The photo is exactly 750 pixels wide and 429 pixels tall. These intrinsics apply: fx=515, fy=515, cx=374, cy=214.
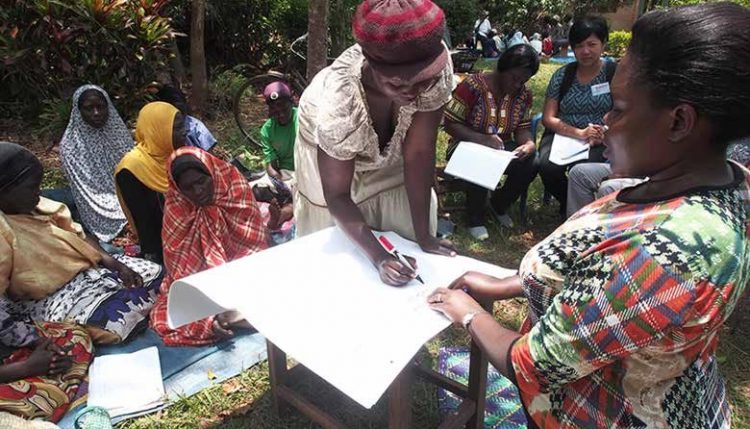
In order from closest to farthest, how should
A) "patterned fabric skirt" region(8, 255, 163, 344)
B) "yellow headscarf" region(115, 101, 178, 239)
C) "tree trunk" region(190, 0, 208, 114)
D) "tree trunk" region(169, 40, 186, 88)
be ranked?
"patterned fabric skirt" region(8, 255, 163, 344)
"yellow headscarf" region(115, 101, 178, 239)
"tree trunk" region(190, 0, 208, 114)
"tree trunk" region(169, 40, 186, 88)

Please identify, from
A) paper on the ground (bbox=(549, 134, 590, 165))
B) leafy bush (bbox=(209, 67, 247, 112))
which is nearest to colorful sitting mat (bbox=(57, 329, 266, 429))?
paper on the ground (bbox=(549, 134, 590, 165))

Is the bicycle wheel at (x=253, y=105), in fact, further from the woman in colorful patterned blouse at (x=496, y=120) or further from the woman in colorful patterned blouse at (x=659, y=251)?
the woman in colorful patterned blouse at (x=659, y=251)

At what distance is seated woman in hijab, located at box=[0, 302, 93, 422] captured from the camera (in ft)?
6.96

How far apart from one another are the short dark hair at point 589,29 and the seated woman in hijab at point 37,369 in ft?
11.8

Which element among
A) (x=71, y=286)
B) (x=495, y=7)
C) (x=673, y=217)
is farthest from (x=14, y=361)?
(x=495, y=7)

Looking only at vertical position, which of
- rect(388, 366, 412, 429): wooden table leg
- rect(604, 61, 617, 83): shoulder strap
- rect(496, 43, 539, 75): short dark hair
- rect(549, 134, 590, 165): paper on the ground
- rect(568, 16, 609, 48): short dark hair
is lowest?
rect(549, 134, 590, 165): paper on the ground

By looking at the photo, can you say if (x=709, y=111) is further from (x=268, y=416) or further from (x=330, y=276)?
(x=268, y=416)

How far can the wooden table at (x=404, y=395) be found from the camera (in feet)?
4.83

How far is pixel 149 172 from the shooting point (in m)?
3.46

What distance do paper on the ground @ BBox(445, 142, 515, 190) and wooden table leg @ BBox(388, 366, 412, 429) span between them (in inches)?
87.4

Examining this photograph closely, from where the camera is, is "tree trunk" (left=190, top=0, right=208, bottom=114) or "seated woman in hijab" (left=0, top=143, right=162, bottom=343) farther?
"tree trunk" (left=190, top=0, right=208, bottom=114)

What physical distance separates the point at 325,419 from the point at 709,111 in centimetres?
161

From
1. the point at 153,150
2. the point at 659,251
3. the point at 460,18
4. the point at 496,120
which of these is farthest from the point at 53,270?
the point at 460,18

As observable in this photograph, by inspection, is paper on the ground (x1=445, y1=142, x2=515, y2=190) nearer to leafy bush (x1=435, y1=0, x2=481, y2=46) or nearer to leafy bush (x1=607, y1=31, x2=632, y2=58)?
leafy bush (x1=435, y1=0, x2=481, y2=46)
